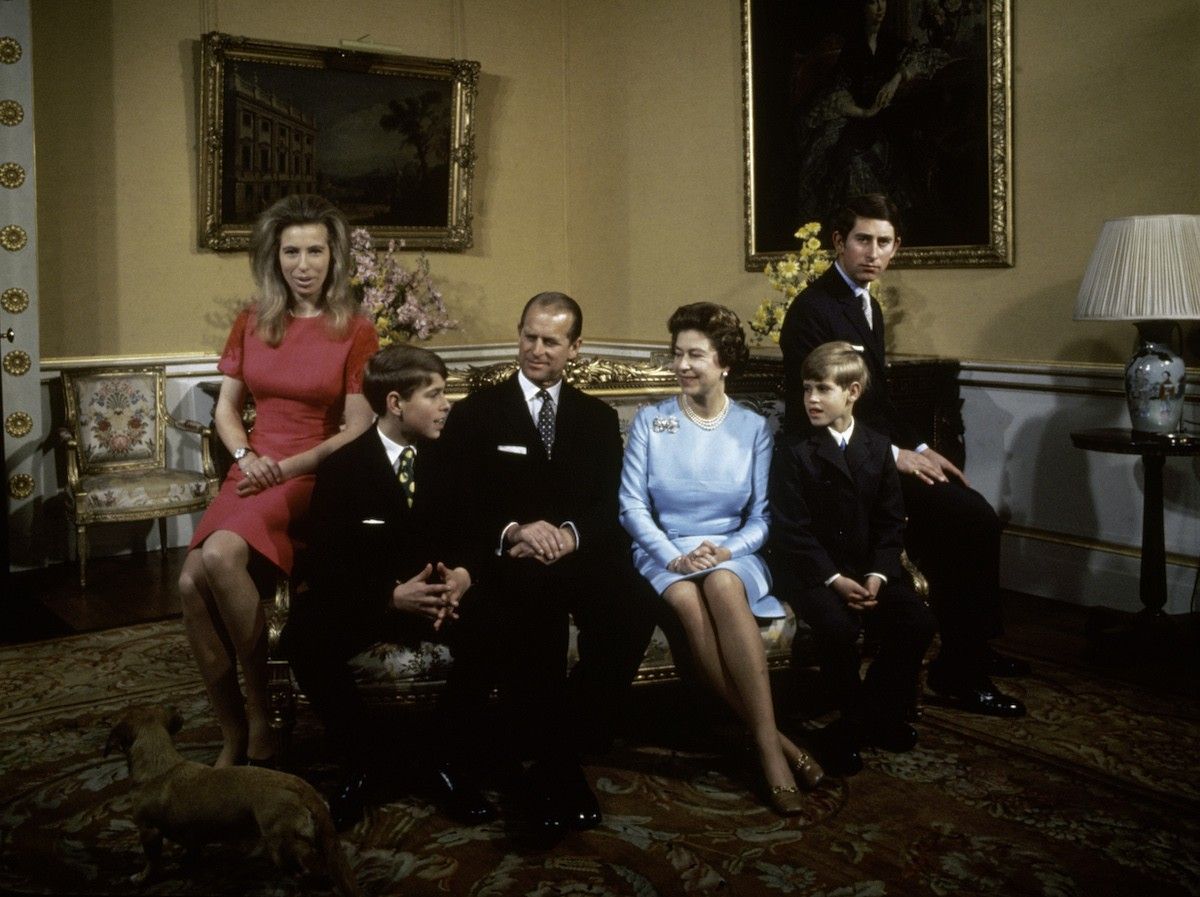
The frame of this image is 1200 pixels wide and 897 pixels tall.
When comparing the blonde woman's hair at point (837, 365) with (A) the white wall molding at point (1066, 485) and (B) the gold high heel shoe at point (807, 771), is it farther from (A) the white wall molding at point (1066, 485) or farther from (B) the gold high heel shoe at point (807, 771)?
(A) the white wall molding at point (1066, 485)

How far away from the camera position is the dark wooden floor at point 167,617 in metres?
4.22

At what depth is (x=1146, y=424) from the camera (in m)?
4.23

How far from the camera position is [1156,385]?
419 centimetres

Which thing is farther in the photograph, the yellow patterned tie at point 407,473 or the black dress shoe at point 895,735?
the black dress shoe at point 895,735

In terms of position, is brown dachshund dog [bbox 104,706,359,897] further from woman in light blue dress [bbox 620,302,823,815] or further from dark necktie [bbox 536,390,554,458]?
dark necktie [bbox 536,390,554,458]

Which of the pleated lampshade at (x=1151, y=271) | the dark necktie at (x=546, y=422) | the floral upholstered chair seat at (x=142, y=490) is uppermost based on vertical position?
the pleated lampshade at (x=1151, y=271)

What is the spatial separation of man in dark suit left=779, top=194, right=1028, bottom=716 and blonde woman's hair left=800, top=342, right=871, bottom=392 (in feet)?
1.32

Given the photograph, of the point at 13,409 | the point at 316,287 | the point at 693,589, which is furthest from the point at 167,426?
the point at 693,589

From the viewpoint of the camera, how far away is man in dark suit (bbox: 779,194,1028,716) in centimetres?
384

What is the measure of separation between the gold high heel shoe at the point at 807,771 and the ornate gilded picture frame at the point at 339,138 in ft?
16.2

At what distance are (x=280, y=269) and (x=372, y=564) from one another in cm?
102

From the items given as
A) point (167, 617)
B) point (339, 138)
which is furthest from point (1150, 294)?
point (339, 138)

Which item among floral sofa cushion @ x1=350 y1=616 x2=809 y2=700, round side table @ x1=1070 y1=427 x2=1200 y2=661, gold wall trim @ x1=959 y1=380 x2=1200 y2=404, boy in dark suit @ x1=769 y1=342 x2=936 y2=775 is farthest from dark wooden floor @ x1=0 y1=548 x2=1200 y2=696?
floral sofa cushion @ x1=350 y1=616 x2=809 y2=700

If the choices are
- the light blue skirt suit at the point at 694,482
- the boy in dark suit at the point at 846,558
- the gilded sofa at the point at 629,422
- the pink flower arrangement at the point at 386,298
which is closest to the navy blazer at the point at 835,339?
the gilded sofa at the point at 629,422
